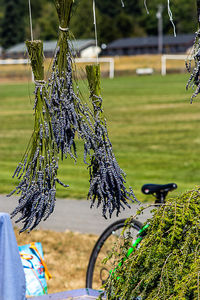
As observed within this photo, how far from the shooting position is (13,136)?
18.4m

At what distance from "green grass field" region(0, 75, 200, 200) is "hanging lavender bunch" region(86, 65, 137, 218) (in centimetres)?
9

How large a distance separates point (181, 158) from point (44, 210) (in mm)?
10534

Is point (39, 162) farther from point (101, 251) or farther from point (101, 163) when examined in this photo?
point (101, 251)

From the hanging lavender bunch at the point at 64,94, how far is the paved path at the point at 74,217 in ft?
13.8

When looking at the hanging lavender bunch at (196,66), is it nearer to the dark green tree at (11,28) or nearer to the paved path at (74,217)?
the paved path at (74,217)

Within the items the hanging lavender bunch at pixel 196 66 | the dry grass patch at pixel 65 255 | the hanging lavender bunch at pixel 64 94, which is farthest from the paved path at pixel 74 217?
the hanging lavender bunch at pixel 196 66

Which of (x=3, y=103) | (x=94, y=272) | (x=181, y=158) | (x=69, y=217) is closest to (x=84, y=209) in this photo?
(x=69, y=217)

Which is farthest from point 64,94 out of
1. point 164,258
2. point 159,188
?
point 159,188

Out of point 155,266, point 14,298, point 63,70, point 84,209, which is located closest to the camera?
point 155,266

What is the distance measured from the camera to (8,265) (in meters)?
3.80

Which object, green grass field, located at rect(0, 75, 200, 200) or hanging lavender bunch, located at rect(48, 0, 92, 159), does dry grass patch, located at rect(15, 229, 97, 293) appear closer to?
green grass field, located at rect(0, 75, 200, 200)

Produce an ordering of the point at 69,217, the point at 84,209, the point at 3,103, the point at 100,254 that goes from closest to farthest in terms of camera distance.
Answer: the point at 100,254, the point at 69,217, the point at 84,209, the point at 3,103

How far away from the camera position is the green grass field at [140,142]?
435 inches

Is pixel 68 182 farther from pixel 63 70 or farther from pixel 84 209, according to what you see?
pixel 63 70
